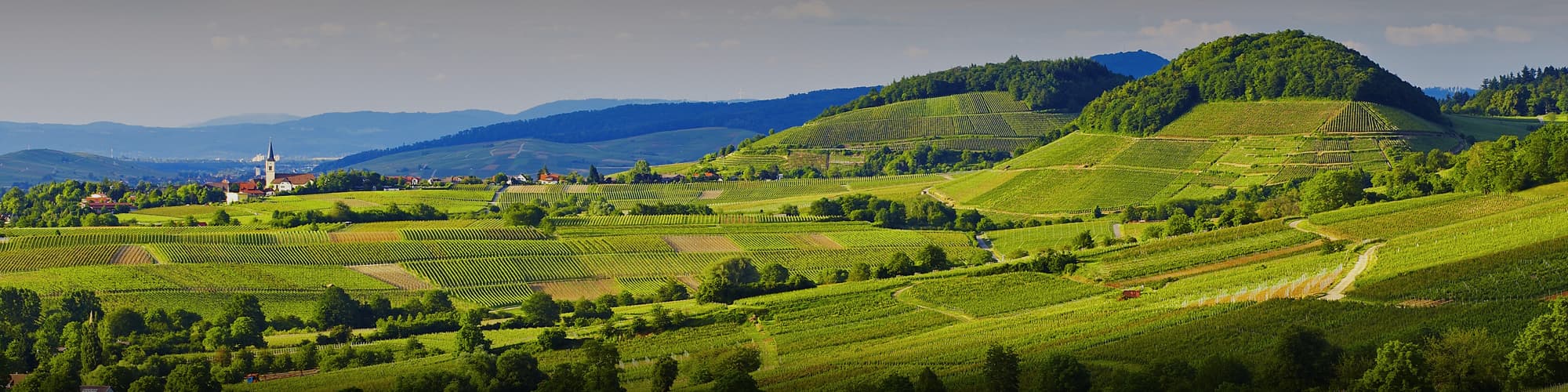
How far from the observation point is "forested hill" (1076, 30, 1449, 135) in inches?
5266

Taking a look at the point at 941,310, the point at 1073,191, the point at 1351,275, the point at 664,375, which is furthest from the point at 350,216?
the point at 1351,275

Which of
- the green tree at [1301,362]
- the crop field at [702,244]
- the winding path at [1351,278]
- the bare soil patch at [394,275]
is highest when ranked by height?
the winding path at [1351,278]

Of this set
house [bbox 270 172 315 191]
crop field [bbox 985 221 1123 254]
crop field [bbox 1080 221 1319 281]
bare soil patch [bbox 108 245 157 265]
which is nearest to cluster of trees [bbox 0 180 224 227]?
house [bbox 270 172 315 191]

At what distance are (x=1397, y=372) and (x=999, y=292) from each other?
96.7 feet

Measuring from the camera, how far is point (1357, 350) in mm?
43281

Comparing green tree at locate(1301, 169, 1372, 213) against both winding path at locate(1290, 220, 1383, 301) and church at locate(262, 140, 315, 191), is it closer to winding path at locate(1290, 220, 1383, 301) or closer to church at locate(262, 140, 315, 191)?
winding path at locate(1290, 220, 1383, 301)

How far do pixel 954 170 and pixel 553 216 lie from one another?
57.8 metres

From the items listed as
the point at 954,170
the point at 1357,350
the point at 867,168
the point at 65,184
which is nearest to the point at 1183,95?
the point at 954,170

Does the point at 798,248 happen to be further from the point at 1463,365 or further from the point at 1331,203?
the point at 1463,365

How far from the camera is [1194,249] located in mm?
72000

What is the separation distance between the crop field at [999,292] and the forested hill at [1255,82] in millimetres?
74552

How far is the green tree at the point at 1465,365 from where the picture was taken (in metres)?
38.9

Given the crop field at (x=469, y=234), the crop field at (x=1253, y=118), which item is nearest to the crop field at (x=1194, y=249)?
the crop field at (x=469, y=234)

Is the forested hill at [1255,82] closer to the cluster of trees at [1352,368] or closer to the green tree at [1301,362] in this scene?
the cluster of trees at [1352,368]
